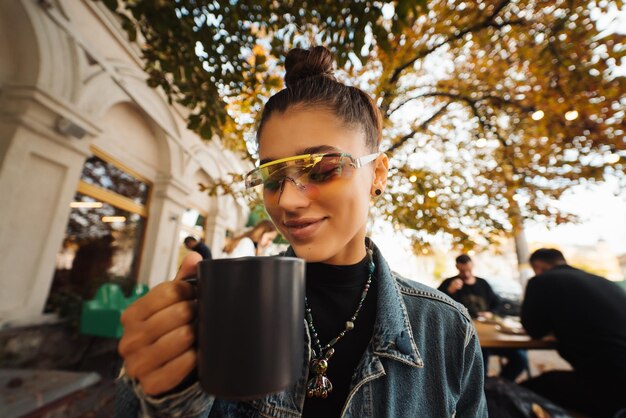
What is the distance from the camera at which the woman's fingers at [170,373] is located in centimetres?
58

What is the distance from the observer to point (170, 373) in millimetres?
586

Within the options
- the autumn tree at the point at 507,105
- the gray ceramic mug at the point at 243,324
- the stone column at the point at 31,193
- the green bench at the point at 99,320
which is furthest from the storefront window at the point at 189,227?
the gray ceramic mug at the point at 243,324

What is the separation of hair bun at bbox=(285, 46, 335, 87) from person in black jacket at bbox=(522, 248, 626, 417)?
3.18 metres

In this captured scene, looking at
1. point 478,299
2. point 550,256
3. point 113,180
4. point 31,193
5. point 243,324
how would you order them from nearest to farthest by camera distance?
point 243,324 < point 550,256 < point 31,193 < point 478,299 < point 113,180

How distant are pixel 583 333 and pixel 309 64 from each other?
11.1 ft

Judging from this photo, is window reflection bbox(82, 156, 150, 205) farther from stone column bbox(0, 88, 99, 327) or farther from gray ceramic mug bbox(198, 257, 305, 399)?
gray ceramic mug bbox(198, 257, 305, 399)

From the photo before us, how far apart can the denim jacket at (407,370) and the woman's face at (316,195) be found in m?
0.33

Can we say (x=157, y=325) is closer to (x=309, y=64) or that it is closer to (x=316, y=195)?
(x=316, y=195)

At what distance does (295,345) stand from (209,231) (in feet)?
32.9

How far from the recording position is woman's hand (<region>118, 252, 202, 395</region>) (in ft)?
1.88

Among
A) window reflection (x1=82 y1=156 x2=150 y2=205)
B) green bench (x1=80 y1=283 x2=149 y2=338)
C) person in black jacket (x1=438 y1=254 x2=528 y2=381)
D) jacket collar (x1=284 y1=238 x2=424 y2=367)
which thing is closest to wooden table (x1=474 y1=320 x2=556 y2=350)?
person in black jacket (x1=438 y1=254 x2=528 y2=381)

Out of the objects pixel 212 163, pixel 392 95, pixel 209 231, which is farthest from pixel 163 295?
pixel 209 231

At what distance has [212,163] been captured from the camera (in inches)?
364

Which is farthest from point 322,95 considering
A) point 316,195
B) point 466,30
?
point 466,30
